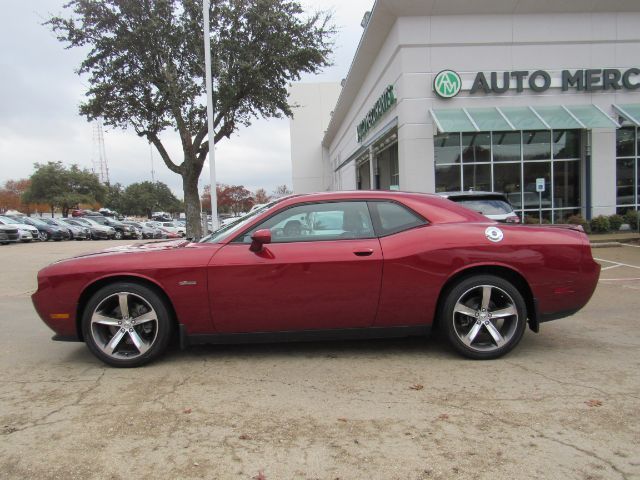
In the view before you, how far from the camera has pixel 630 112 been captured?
16.6m

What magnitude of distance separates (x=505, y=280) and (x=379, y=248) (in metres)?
1.19

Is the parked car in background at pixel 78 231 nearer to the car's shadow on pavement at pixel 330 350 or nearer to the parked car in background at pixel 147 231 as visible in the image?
the parked car in background at pixel 147 231

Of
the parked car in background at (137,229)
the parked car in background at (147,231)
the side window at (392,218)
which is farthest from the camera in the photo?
the parked car in background at (147,231)

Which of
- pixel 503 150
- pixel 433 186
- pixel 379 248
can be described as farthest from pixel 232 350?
pixel 503 150

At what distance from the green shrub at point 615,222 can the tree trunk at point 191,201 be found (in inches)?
603

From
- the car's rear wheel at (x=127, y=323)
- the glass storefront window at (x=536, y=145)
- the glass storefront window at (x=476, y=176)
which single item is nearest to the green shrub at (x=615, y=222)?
the glass storefront window at (x=536, y=145)

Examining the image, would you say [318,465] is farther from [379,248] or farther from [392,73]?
[392,73]

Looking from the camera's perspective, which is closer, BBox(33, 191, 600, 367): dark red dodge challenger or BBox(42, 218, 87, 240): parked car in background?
BBox(33, 191, 600, 367): dark red dodge challenger

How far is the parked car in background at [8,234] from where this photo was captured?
24141mm

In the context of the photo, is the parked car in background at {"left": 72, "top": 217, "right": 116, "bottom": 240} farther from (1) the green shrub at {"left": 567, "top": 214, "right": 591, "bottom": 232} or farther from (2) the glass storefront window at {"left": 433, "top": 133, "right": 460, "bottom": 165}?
(1) the green shrub at {"left": 567, "top": 214, "right": 591, "bottom": 232}

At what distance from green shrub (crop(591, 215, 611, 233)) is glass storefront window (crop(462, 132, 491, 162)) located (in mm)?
4154

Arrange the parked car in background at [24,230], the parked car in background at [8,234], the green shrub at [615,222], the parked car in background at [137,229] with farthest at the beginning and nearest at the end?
the parked car in background at [137,229]
the parked car in background at [24,230]
the parked car in background at [8,234]
the green shrub at [615,222]

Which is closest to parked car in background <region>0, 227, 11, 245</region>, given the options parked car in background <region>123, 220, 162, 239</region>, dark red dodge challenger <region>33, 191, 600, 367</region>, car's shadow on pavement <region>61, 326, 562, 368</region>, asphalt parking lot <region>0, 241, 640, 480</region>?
parked car in background <region>123, 220, 162, 239</region>

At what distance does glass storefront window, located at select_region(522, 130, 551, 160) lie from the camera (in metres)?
17.1
